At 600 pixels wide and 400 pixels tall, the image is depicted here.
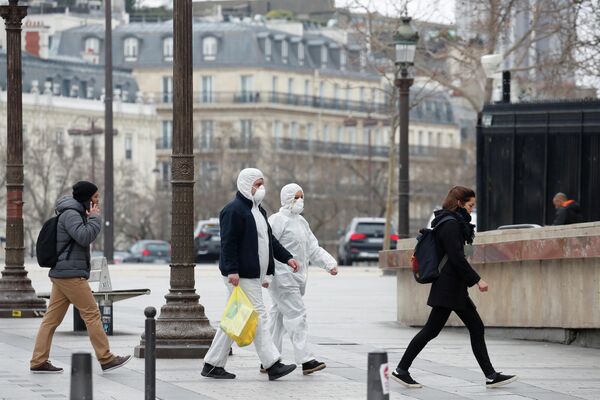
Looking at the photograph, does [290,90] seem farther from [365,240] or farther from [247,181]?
[247,181]

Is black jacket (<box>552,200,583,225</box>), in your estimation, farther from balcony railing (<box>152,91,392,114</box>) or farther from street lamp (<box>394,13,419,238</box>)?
balcony railing (<box>152,91,392,114</box>)

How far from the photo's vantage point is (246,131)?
139625 millimetres

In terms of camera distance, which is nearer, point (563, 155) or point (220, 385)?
point (220, 385)

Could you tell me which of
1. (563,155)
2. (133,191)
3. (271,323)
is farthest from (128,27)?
(271,323)

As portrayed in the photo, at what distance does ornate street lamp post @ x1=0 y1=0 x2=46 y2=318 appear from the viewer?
25234 millimetres

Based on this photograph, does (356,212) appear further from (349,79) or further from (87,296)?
(87,296)

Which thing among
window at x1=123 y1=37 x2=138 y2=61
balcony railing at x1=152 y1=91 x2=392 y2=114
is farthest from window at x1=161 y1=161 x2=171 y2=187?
window at x1=123 y1=37 x2=138 y2=61

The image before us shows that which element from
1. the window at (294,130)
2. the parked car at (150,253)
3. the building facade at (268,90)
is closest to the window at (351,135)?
the building facade at (268,90)

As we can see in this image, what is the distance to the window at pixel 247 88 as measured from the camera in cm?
14488

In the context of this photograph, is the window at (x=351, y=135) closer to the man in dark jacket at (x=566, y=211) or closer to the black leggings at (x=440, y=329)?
the man in dark jacket at (x=566, y=211)

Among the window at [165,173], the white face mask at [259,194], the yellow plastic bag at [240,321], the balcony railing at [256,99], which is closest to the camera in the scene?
the yellow plastic bag at [240,321]

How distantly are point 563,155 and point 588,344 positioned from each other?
8030 millimetres

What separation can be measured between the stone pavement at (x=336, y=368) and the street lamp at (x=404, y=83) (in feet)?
31.1

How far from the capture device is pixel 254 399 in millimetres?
15664
